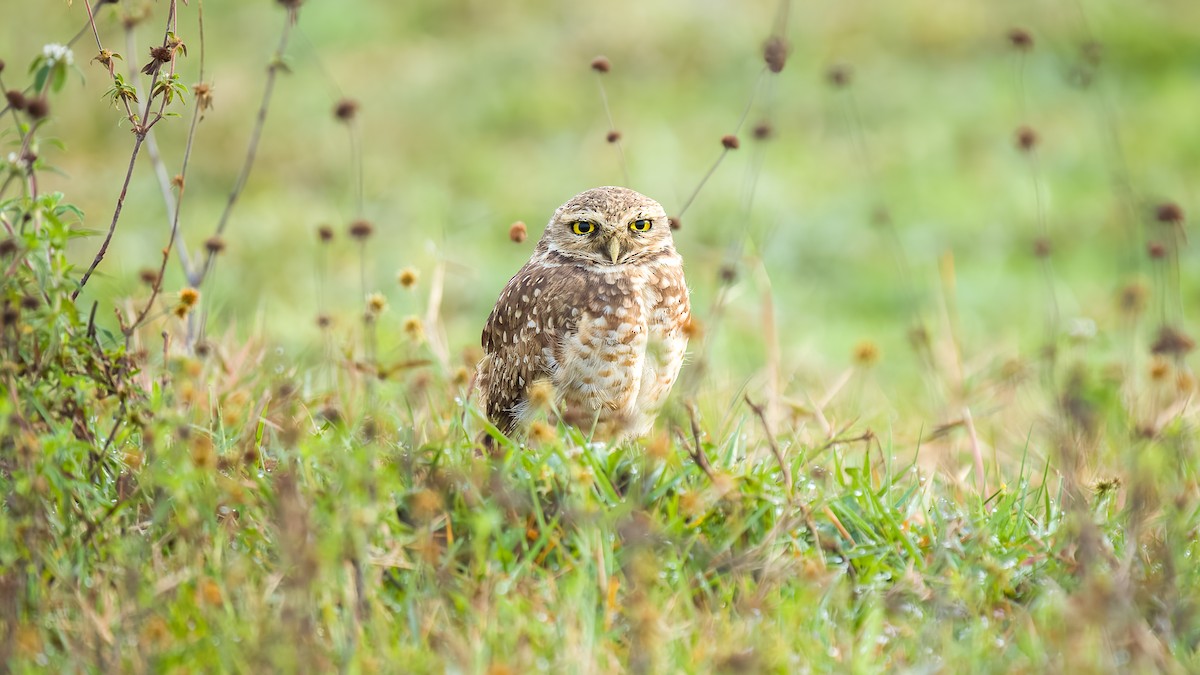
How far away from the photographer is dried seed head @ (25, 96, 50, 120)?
269cm

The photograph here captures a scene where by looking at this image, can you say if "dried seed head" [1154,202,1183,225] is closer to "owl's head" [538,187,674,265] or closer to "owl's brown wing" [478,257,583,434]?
"owl's head" [538,187,674,265]

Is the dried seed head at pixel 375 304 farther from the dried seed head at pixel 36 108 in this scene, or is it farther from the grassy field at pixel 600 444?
the dried seed head at pixel 36 108

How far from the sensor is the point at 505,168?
8586 mm

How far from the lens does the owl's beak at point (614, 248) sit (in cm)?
381

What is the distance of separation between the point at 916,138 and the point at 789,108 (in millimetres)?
929

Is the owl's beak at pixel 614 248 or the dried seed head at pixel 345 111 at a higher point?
the dried seed head at pixel 345 111

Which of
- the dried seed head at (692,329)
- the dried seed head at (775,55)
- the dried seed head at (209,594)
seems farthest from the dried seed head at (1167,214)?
the dried seed head at (209,594)

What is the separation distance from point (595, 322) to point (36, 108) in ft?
5.10

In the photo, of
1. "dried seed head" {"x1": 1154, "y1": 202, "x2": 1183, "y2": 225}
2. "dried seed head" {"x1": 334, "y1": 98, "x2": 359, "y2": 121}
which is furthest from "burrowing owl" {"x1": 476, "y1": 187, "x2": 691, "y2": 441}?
"dried seed head" {"x1": 1154, "y1": 202, "x2": 1183, "y2": 225}

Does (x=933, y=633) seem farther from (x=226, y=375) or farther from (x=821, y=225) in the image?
(x=821, y=225)

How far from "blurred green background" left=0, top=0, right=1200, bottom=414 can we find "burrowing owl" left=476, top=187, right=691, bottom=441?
2.08 meters

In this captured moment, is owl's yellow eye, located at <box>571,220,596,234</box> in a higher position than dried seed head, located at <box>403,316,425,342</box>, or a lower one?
higher

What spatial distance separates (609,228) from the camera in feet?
12.5

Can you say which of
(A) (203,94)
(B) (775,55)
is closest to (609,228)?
(B) (775,55)
